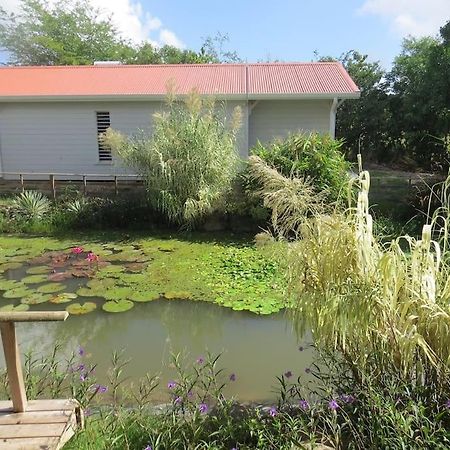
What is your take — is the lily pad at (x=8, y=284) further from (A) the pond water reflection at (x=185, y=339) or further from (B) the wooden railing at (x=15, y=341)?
(B) the wooden railing at (x=15, y=341)

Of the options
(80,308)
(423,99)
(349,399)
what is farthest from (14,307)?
(423,99)

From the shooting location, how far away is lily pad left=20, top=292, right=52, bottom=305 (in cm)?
596

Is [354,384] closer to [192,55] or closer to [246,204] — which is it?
[246,204]

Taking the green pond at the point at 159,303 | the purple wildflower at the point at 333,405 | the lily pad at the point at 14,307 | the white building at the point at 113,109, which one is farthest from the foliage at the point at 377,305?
the white building at the point at 113,109

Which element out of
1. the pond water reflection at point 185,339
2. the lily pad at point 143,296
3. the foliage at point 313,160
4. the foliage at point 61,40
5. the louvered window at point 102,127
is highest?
the foliage at point 61,40

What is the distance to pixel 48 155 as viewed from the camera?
1264 cm

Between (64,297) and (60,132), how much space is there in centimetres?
768

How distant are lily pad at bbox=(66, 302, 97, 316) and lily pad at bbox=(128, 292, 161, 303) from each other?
522mm

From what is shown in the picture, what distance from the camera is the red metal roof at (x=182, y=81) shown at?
1167cm

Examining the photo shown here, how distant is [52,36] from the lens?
84.3 ft

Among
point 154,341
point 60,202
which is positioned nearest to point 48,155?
point 60,202

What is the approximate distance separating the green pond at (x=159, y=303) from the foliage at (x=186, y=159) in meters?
1.01

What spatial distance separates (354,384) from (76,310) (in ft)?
13.1

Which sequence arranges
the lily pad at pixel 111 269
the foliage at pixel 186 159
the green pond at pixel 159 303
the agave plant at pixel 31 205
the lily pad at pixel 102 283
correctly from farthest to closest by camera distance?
the agave plant at pixel 31 205 < the foliage at pixel 186 159 < the lily pad at pixel 111 269 < the lily pad at pixel 102 283 < the green pond at pixel 159 303
